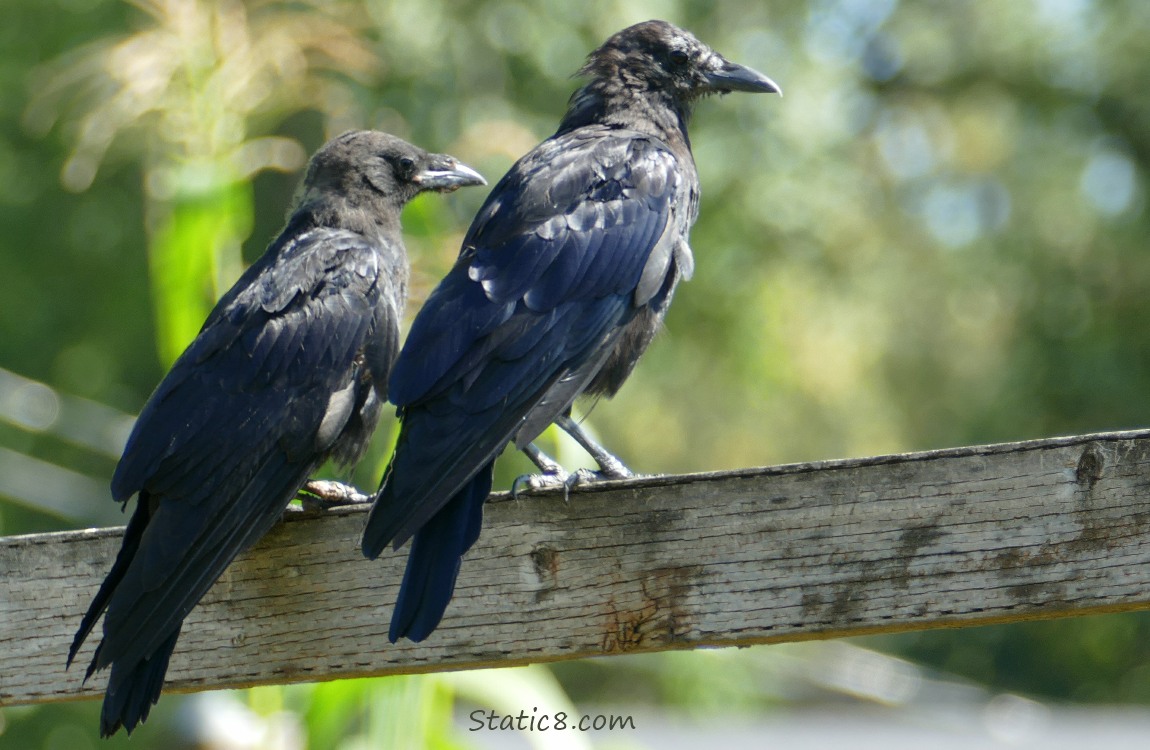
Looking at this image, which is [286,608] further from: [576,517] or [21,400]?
[21,400]

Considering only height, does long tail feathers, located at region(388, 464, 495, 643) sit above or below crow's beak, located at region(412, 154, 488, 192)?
below

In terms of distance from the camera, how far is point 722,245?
11727 millimetres

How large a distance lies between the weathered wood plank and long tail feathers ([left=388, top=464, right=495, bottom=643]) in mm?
97

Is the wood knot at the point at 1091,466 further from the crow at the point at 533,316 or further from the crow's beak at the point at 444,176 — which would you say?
the crow's beak at the point at 444,176

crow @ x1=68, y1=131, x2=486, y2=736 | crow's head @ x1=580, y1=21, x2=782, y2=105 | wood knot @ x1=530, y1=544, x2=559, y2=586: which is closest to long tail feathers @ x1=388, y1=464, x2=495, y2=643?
wood knot @ x1=530, y1=544, x2=559, y2=586

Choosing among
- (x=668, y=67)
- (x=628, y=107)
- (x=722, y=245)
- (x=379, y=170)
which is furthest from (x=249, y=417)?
(x=722, y=245)

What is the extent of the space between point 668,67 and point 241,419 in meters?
1.83

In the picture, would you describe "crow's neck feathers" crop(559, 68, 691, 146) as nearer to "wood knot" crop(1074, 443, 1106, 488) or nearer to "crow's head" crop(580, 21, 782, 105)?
"crow's head" crop(580, 21, 782, 105)

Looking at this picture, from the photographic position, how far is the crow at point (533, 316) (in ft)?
8.47

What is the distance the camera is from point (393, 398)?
2.92 metres

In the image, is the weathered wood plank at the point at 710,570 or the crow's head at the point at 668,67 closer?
the weathered wood plank at the point at 710,570

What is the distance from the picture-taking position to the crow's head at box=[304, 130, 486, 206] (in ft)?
13.9

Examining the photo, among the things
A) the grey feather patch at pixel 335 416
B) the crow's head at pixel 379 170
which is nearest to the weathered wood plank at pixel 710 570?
the grey feather patch at pixel 335 416

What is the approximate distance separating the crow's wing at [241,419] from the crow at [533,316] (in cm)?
39
